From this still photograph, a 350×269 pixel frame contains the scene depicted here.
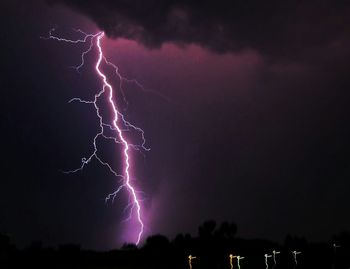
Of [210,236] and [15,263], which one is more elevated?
[210,236]

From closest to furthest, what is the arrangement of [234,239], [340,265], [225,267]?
[225,267] → [340,265] → [234,239]

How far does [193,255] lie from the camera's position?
36.5 m

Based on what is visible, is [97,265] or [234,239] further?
[234,239]

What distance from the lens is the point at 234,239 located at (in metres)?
47.7

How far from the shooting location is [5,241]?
31.9 m

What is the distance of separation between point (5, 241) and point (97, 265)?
4.92m

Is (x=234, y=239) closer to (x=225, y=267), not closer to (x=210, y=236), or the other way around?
(x=210, y=236)

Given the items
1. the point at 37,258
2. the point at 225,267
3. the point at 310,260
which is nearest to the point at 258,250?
the point at 310,260

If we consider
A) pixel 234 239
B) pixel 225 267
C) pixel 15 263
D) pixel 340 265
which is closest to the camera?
pixel 15 263

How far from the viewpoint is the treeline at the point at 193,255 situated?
31.9m

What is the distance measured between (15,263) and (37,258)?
5.73 ft

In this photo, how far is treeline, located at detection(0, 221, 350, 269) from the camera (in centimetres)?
3194

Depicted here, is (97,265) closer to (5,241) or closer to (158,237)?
(5,241)

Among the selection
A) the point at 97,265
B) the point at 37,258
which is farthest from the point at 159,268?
the point at 37,258
